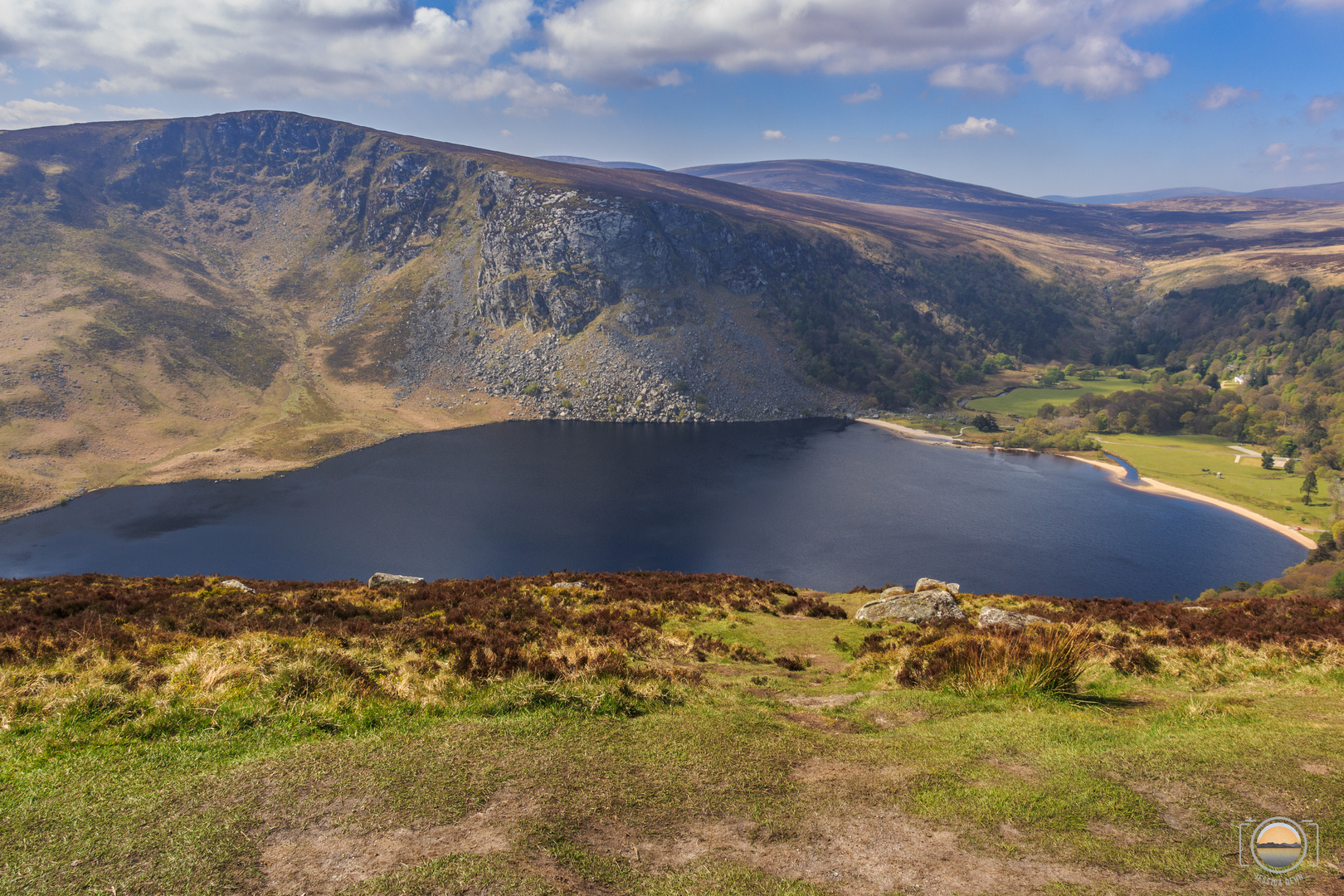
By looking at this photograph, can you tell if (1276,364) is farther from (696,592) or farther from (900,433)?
(696,592)

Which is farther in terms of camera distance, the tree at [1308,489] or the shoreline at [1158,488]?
the tree at [1308,489]

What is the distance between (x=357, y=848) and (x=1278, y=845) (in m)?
10.2

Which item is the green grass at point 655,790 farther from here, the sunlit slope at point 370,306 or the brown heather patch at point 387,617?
the sunlit slope at point 370,306

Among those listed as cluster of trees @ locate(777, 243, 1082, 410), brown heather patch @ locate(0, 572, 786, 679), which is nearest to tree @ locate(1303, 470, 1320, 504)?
cluster of trees @ locate(777, 243, 1082, 410)

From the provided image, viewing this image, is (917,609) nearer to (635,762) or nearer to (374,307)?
(635,762)

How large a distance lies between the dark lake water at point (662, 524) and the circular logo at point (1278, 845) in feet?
173

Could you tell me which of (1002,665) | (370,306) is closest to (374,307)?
(370,306)

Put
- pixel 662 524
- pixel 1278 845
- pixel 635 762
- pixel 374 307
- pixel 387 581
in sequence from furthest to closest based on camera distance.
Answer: pixel 374 307 < pixel 662 524 < pixel 387 581 < pixel 635 762 < pixel 1278 845

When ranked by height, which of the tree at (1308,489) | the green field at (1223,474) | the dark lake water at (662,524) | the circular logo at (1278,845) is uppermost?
the circular logo at (1278,845)

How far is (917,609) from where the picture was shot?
21.4 meters

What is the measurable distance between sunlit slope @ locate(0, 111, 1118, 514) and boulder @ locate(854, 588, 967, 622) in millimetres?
98243

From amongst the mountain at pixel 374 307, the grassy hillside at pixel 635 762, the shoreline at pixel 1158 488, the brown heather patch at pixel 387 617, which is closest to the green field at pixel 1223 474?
the shoreline at pixel 1158 488

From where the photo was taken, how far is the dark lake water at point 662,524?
62.0 meters

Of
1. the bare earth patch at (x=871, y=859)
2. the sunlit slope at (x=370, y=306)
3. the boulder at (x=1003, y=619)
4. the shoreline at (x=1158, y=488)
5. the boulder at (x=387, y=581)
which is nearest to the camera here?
the bare earth patch at (x=871, y=859)
